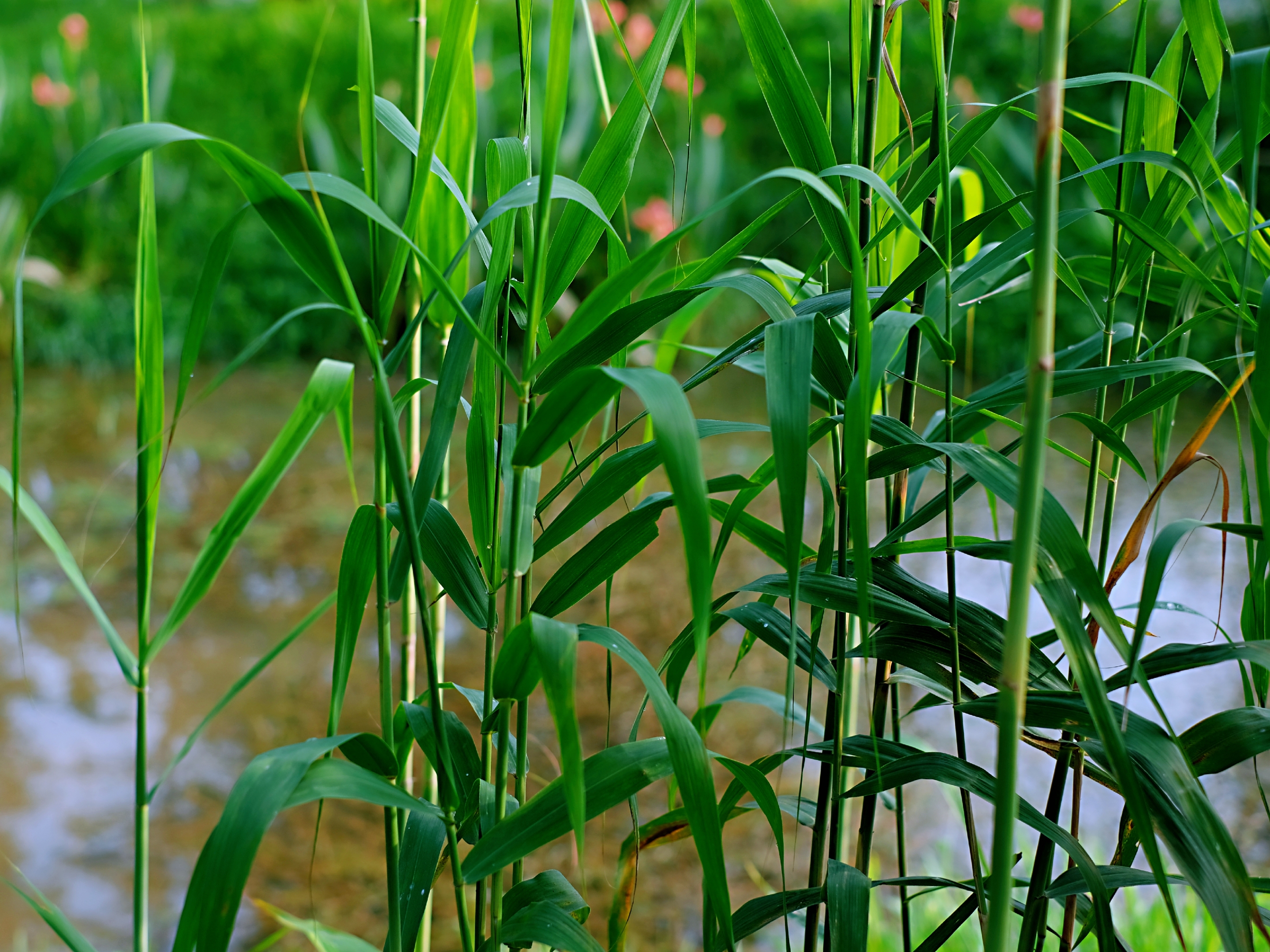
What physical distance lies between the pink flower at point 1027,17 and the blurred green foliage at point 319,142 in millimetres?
25

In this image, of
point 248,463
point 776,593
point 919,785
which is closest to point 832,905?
point 776,593

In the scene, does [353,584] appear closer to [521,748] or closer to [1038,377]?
[521,748]

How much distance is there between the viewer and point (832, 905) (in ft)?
1.74

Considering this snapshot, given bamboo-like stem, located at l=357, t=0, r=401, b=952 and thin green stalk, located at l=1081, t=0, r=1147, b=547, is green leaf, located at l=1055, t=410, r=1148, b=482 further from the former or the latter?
bamboo-like stem, located at l=357, t=0, r=401, b=952

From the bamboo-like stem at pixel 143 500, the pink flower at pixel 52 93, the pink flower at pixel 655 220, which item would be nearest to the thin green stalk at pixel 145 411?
the bamboo-like stem at pixel 143 500

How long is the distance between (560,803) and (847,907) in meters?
0.18

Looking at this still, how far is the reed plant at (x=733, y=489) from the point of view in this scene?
414 millimetres

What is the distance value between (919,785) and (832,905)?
1.23m

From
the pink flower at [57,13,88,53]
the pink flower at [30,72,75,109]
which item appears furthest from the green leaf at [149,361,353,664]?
the pink flower at [57,13,88,53]

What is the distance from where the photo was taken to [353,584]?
533 mm

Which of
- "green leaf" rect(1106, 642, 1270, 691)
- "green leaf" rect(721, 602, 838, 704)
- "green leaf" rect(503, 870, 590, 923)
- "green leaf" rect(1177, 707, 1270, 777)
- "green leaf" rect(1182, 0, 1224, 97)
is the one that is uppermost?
"green leaf" rect(1182, 0, 1224, 97)

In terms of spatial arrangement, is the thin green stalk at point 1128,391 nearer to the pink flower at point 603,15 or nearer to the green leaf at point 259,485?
the green leaf at point 259,485

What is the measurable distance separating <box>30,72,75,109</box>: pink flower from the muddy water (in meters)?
1.38

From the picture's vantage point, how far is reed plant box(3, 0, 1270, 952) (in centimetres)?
41
